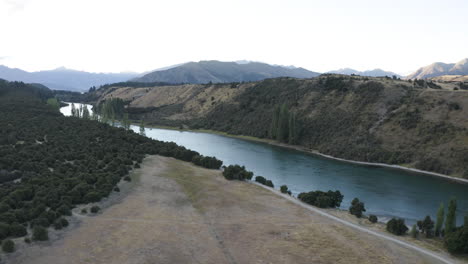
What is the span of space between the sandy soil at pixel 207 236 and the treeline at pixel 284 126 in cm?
6042

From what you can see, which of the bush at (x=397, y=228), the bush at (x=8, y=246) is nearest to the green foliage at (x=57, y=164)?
the bush at (x=8, y=246)

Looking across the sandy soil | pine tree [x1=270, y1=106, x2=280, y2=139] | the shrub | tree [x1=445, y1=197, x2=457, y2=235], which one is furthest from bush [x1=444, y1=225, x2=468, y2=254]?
pine tree [x1=270, y1=106, x2=280, y2=139]

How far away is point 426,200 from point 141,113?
15580 centimetres

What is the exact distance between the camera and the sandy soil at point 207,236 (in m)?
32.5

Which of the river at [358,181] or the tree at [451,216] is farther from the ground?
the tree at [451,216]

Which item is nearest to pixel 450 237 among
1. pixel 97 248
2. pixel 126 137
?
pixel 97 248

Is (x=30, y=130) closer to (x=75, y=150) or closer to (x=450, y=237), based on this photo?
(x=75, y=150)

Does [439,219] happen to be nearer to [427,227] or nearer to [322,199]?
[427,227]

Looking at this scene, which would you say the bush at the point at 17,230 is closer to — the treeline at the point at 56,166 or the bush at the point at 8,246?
the treeline at the point at 56,166

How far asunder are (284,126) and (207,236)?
79.5 meters

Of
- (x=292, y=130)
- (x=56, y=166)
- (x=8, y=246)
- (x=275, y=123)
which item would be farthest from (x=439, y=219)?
(x=275, y=123)

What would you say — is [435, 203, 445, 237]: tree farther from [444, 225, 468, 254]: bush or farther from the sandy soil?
the sandy soil

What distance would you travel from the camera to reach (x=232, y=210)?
46.2m

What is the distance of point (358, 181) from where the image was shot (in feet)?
235
